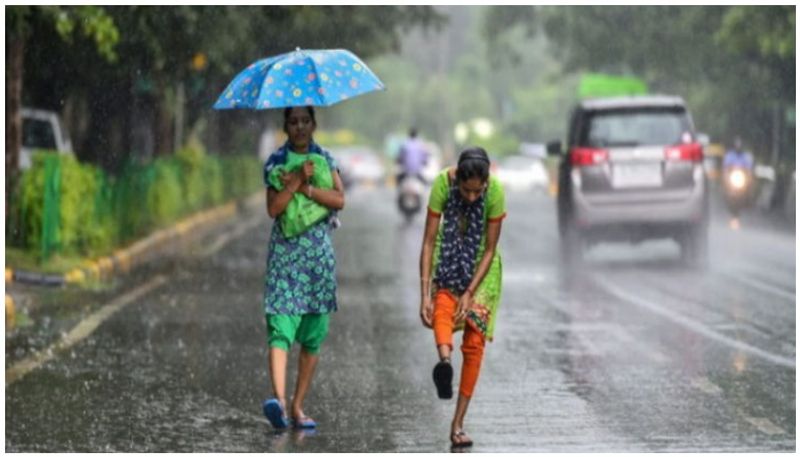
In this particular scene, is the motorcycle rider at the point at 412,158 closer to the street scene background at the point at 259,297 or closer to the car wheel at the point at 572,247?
the street scene background at the point at 259,297

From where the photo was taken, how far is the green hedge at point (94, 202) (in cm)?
2070

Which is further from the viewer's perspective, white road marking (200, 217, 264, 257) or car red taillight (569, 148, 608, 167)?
white road marking (200, 217, 264, 257)

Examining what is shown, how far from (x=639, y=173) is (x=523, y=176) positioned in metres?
47.9

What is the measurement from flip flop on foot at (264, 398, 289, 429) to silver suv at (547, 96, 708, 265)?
1324cm

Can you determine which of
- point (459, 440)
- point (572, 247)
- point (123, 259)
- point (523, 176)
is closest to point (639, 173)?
point (572, 247)

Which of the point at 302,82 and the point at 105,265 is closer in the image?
the point at 302,82

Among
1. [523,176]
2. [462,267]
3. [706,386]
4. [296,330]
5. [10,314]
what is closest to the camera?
[462,267]

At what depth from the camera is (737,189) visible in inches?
1401

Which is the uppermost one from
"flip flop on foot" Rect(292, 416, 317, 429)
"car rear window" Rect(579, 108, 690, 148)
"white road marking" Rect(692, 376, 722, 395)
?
"car rear window" Rect(579, 108, 690, 148)

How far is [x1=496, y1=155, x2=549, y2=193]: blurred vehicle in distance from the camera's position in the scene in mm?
70062

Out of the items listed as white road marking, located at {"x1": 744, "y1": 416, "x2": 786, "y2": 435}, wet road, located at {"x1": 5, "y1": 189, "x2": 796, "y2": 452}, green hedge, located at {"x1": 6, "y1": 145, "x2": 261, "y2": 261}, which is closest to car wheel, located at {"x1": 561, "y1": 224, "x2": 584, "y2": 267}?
wet road, located at {"x1": 5, "y1": 189, "x2": 796, "y2": 452}

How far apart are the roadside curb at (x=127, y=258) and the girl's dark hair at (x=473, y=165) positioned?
7510 millimetres

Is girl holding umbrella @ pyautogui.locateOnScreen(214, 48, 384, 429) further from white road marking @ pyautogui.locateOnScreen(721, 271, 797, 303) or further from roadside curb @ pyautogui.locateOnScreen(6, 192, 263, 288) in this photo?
white road marking @ pyautogui.locateOnScreen(721, 271, 797, 303)

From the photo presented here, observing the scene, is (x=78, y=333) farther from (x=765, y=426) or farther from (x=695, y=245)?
(x=695, y=245)
